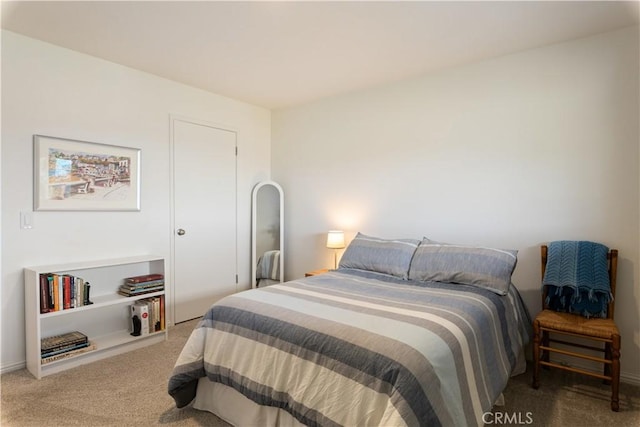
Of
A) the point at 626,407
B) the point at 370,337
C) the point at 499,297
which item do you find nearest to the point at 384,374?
the point at 370,337

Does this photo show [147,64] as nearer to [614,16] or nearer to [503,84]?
[503,84]

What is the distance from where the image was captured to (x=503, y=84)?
2.91m

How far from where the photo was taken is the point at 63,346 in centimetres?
265

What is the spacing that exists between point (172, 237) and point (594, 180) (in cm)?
362

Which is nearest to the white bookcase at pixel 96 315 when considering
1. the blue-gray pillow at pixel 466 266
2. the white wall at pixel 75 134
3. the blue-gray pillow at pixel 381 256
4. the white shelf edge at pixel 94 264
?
the white shelf edge at pixel 94 264

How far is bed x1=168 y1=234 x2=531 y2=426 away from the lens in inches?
57.4

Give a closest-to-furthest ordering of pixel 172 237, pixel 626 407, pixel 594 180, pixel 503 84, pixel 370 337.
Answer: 1. pixel 370 337
2. pixel 626 407
3. pixel 594 180
4. pixel 503 84
5. pixel 172 237

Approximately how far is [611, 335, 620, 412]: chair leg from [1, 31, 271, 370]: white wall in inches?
140

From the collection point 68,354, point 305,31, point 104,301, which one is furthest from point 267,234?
point 305,31

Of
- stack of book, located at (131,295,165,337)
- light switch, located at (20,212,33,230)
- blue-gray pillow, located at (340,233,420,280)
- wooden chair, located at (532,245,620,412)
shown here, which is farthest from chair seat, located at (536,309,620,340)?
light switch, located at (20,212,33,230)

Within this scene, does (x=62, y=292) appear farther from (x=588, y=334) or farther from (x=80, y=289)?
(x=588, y=334)

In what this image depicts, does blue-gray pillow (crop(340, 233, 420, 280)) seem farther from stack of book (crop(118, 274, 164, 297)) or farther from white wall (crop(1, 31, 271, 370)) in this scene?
white wall (crop(1, 31, 271, 370))

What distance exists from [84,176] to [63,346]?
1324 mm

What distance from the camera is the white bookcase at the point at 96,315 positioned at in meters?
2.54
